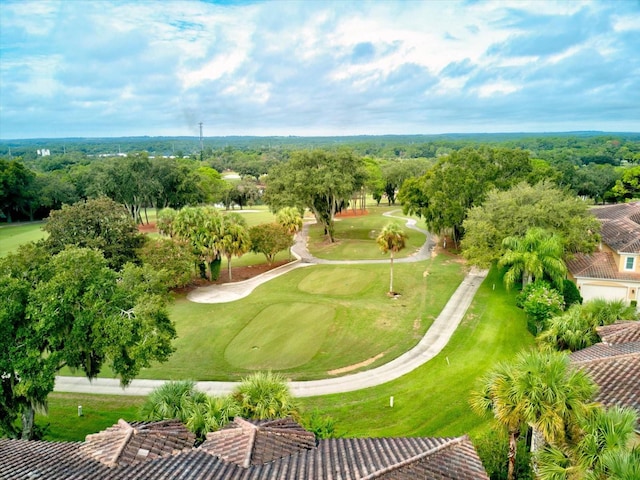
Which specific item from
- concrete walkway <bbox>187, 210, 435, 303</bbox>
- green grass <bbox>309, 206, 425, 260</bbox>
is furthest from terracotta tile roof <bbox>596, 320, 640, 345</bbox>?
green grass <bbox>309, 206, 425, 260</bbox>

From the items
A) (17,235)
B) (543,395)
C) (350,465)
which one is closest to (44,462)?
(350,465)

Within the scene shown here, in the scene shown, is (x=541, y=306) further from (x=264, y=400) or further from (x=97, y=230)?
(x=97, y=230)

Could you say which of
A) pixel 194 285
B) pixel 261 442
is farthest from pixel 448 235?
pixel 261 442

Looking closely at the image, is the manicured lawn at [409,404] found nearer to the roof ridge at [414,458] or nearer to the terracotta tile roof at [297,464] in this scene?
the roof ridge at [414,458]

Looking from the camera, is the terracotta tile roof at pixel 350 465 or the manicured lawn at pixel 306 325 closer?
the terracotta tile roof at pixel 350 465

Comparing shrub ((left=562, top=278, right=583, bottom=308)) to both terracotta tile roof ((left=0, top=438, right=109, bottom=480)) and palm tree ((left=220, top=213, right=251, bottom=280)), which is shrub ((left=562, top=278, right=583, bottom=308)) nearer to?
palm tree ((left=220, top=213, right=251, bottom=280))

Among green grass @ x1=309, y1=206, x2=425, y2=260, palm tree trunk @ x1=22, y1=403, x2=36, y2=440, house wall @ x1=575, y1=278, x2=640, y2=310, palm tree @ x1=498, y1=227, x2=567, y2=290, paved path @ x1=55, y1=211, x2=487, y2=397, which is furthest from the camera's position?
green grass @ x1=309, y1=206, x2=425, y2=260

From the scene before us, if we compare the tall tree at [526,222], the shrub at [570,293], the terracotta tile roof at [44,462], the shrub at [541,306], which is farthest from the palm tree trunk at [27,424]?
the shrub at [570,293]
